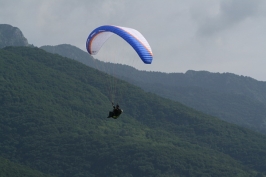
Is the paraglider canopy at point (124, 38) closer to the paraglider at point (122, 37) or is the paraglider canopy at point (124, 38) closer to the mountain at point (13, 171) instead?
the paraglider at point (122, 37)

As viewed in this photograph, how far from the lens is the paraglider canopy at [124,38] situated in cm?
4875

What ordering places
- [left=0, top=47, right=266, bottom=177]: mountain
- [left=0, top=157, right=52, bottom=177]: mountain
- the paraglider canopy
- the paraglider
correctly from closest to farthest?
the paraglider < the paraglider canopy < [left=0, top=157, right=52, bottom=177]: mountain < [left=0, top=47, right=266, bottom=177]: mountain

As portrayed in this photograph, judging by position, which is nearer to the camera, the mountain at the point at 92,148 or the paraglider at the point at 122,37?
the paraglider at the point at 122,37

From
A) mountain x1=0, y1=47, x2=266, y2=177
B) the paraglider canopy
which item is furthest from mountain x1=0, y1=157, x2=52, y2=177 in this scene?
the paraglider canopy

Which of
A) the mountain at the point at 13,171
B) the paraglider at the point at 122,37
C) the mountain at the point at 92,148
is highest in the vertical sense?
the paraglider at the point at 122,37

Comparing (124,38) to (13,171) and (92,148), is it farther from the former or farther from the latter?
(92,148)

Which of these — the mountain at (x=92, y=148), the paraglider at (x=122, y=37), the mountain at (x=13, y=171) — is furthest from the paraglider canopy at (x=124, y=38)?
the mountain at (x=92, y=148)

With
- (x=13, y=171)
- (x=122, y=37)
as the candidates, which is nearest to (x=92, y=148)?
(x=13, y=171)

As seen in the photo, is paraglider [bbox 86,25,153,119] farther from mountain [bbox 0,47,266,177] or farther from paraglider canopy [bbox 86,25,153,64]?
mountain [bbox 0,47,266,177]

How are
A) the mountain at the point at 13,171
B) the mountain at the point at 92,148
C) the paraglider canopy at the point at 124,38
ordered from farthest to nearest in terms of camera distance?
1. the mountain at the point at 92,148
2. the mountain at the point at 13,171
3. the paraglider canopy at the point at 124,38

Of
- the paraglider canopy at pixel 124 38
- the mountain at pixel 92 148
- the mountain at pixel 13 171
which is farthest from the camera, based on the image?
the mountain at pixel 92 148

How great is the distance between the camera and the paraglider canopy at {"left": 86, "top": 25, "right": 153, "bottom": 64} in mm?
48750

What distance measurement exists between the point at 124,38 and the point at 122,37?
0.71 feet

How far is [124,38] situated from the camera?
164ft
